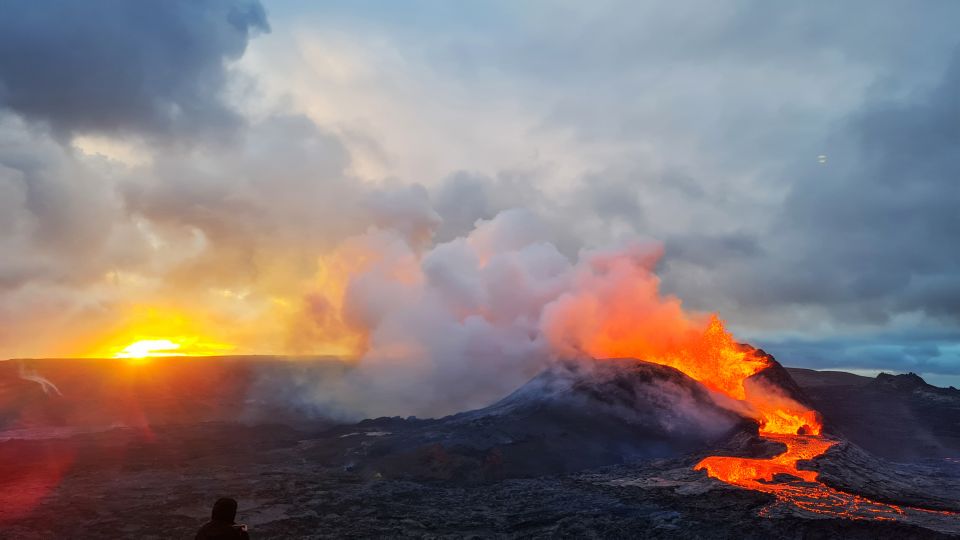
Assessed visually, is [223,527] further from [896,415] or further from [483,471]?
[896,415]

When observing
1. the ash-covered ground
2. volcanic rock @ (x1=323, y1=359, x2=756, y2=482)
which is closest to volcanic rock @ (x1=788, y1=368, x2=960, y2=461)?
the ash-covered ground

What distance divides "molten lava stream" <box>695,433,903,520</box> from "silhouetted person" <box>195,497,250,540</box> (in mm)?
21747

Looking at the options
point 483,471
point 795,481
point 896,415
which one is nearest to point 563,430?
point 483,471

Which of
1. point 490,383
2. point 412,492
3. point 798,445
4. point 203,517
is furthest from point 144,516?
point 490,383

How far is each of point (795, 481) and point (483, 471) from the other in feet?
51.8

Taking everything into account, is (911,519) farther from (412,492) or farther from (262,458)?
(262,458)

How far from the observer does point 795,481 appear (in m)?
27.5

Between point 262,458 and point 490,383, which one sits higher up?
point 490,383

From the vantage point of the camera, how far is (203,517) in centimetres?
2431

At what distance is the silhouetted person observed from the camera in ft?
31.8

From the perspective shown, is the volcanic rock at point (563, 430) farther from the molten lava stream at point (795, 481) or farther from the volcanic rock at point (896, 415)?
the volcanic rock at point (896, 415)

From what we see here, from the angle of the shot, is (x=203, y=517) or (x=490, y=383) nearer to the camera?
(x=203, y=517)

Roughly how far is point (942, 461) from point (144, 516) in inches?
1931

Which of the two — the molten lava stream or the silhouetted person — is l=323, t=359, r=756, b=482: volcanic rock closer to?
the molten lava stream
